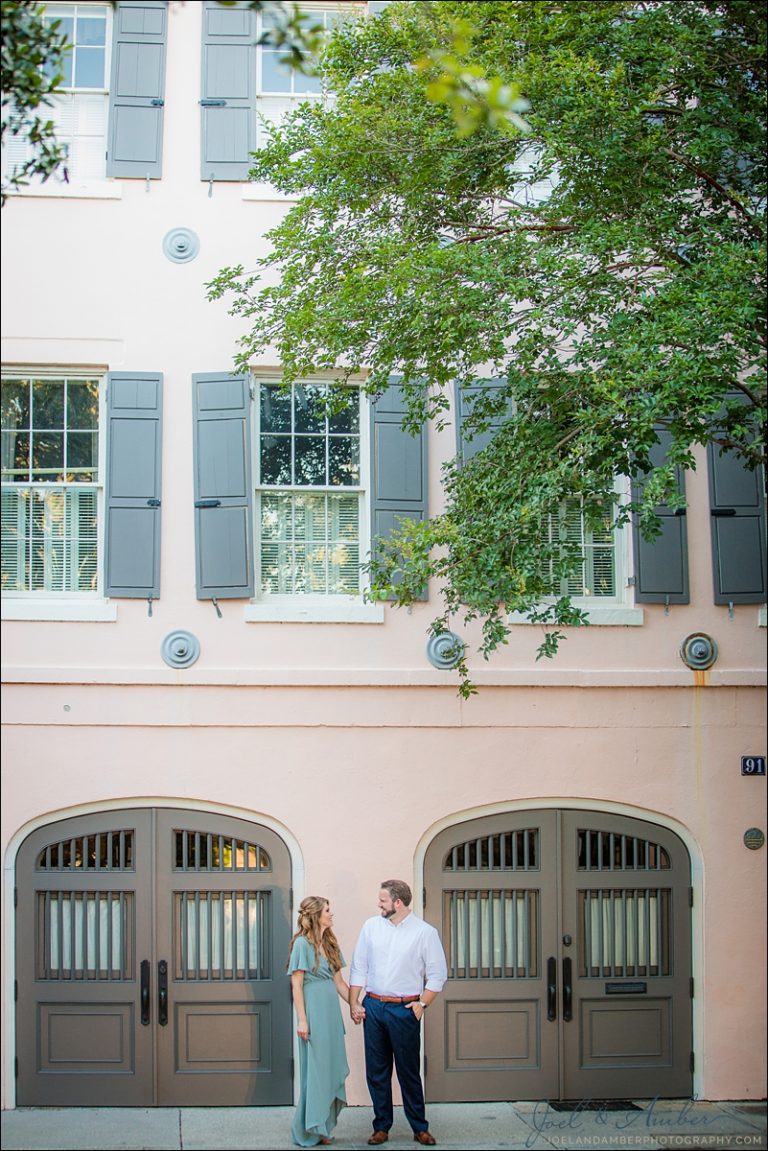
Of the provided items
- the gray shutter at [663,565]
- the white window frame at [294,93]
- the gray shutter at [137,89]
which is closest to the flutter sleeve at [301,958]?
the gray shutter at [663,565]

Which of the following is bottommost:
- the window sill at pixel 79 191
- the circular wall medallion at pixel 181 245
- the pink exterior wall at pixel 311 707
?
the pink exterior wall at pixel 311 707

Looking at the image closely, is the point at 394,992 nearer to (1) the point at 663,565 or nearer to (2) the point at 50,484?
(1) the point at 663,565

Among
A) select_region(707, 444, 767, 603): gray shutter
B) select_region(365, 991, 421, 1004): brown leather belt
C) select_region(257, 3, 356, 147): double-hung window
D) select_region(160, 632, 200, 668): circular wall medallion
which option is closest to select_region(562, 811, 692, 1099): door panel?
select_region(365, 991, 421, 1004): brown leather belt

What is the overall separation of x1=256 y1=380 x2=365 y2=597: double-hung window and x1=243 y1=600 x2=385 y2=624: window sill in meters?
0.27

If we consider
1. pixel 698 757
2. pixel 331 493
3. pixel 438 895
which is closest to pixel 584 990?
pixel 438 895

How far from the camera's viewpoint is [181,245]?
35.8 ft

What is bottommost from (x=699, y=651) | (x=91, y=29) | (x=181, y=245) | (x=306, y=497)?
(x=699, y=651)

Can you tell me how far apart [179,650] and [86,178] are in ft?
13.2

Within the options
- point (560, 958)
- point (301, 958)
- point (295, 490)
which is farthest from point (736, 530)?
point (301, 958)

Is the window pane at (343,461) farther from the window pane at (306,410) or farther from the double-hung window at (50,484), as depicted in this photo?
the double-hung window at (50,484)

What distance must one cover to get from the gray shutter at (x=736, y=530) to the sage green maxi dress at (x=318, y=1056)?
4520mm

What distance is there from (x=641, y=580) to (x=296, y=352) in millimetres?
3537

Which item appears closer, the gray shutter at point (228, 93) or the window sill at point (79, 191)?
the window sill at point (79, 191)

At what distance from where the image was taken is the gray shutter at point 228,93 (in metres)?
11.0
